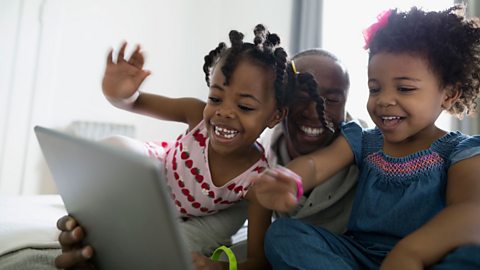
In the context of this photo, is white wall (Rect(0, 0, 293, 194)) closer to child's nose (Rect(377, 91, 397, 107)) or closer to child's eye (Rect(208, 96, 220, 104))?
child's eye (Rect(208, 96, 220, 104))

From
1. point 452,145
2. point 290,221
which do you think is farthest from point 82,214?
point 452,145

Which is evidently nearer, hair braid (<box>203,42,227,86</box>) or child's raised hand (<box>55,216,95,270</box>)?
child's raised hand (<box>55,216,95,270</box>)

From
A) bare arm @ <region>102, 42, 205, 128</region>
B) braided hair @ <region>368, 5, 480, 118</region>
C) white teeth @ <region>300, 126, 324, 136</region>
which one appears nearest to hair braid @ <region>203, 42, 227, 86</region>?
bare arm @ <region>102, 42, 205, 128</region>

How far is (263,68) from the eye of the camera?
1.03 m

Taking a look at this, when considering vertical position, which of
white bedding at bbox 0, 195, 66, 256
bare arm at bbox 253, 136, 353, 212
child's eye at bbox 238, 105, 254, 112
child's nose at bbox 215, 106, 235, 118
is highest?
child's eye at bbox 238, 105, 254, 112

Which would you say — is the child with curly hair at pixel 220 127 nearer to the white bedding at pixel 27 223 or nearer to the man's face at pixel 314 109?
the man's face at pixel 314 109

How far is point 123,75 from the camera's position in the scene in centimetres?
104

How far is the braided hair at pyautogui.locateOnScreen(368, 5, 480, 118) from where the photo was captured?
899mm

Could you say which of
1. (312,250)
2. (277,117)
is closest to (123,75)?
(277,117)

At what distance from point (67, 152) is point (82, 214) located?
0.13m

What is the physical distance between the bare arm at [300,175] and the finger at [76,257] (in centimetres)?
29

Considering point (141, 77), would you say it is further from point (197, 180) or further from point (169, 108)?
point (197, 180)

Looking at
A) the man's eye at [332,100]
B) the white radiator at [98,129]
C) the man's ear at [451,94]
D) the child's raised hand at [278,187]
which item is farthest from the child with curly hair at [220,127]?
the white radiator at [98,129]

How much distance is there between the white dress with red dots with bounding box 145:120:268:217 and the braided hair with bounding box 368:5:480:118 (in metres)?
0.41
